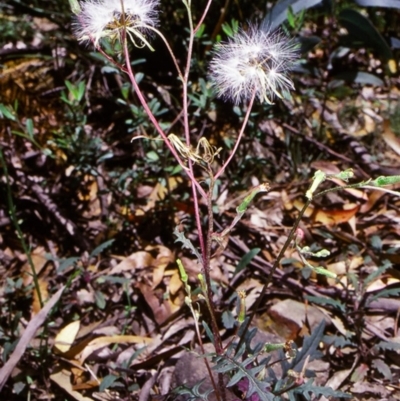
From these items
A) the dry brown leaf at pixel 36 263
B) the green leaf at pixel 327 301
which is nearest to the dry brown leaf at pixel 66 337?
the dry brown leaf at pixel 36 263

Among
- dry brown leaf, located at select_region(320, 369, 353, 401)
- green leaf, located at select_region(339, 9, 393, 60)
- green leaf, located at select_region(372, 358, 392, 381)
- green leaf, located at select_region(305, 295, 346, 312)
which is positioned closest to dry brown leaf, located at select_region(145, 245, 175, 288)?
green leaf, located at select_region(305, 295, 346, 312)

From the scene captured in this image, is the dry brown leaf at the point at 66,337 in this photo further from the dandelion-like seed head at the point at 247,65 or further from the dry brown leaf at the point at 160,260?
the dandelion-like seed head at the point at 247,65

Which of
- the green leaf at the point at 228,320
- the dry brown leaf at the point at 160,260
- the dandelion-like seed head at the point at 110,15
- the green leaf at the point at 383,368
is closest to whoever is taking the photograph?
the dandelion-like seed head at the point at 110,15

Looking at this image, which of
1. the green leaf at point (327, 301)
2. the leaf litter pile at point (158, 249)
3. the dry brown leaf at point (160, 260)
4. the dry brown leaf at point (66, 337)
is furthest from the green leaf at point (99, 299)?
the green leaf at point (327, 301)

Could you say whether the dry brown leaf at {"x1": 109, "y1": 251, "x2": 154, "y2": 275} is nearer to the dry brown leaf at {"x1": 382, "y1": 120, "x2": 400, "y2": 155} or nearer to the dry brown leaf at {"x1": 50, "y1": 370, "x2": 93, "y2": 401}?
the dry brown leaf at {"x1": 50, "y1": 370, "x2": 93, "y2": 401}

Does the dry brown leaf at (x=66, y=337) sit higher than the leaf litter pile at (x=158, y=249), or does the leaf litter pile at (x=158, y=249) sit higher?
the leaf litter pile at (x=158, y=249)

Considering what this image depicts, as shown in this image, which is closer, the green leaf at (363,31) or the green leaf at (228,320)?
the green leaf at (228,320)

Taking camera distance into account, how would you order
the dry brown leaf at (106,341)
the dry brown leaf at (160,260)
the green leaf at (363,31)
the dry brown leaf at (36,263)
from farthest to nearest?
the green leaf at (363,31) → the dry brown leaf at (36,263) → the dry brown leaf at (160,260) → the dry brown leaf at (106,341)

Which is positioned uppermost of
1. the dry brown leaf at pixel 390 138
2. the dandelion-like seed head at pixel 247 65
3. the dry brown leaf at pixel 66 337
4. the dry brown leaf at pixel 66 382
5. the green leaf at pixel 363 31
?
the green leaf at pixel 363 31
